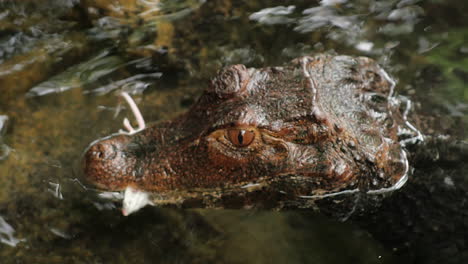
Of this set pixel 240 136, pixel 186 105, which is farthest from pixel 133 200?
pixel 186 105

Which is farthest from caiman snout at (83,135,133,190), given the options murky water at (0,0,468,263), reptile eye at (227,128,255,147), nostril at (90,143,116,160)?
reptile eye at (227,128,255,147)

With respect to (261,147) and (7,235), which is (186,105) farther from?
(7,235)

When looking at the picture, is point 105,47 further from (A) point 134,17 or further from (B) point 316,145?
(B) point 316,145

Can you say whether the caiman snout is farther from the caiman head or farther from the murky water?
the murky water

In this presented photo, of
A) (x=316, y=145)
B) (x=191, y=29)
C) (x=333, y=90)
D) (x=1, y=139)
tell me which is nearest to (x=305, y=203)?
(x=316, y=145)

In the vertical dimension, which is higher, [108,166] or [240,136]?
[240,136]

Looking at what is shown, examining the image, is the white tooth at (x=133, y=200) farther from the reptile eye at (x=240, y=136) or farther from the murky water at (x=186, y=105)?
the reptile eye at (x=240, y=136)
